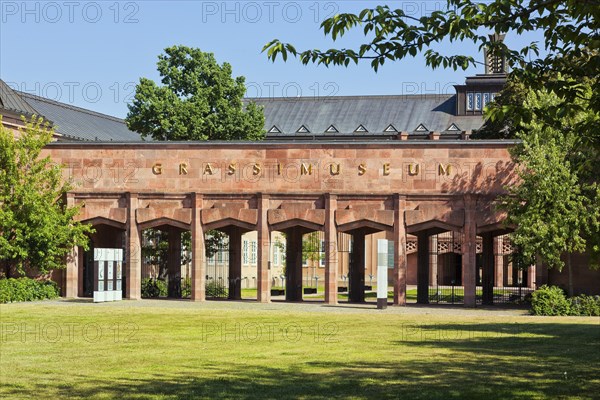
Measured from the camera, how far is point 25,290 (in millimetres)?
45750

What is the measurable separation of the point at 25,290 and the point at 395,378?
29.2 meters

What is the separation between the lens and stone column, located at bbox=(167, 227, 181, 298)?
5203 centimetres

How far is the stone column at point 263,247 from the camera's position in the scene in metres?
46.3

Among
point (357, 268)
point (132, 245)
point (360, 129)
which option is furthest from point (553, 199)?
point (360, 129)

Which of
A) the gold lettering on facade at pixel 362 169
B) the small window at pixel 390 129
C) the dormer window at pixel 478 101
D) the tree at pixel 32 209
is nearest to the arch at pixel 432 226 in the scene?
the gold lettering on facade at pixel 362 169

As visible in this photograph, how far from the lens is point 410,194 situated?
149 ft

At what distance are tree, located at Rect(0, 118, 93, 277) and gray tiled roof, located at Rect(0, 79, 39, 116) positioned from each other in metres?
20.4

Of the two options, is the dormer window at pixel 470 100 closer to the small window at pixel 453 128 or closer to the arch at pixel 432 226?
the small window at pixel 453 128

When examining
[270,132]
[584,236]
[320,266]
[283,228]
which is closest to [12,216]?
[283,228]

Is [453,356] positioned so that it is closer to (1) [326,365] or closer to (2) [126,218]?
(1) [326,365]

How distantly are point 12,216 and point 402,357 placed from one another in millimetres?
26496

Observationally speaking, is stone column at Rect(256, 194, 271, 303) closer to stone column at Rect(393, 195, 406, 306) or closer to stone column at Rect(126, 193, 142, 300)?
stone column at Rect(126, 193, 142, 300)

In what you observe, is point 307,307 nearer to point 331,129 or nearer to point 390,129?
point 390,129

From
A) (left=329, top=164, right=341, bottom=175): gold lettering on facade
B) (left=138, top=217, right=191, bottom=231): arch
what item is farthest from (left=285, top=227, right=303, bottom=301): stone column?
(left=138, top=217, right=191, bottom=231): arch
